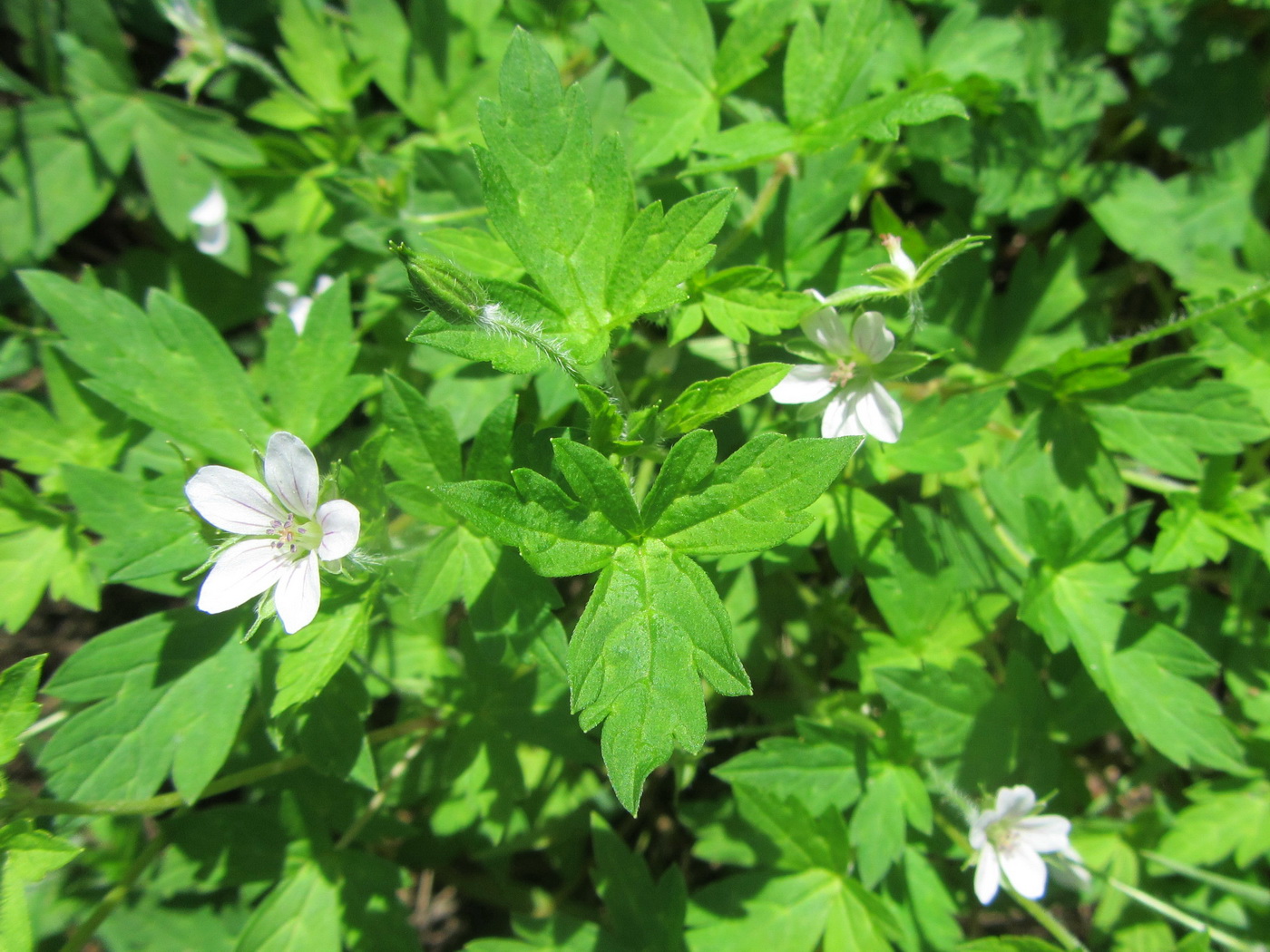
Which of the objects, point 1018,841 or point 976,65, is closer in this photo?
point 1018,841

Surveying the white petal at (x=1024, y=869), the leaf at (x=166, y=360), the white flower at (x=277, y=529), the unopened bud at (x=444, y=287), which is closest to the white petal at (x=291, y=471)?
the white flower at (x=277, y=529)

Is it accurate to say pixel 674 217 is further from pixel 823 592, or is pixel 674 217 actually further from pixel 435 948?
pixel 435 948

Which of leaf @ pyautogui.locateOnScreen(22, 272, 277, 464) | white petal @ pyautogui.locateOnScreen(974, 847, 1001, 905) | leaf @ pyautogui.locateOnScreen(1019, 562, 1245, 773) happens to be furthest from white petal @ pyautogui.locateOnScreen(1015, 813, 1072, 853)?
leaf @ pyautogui.locateOnScreen(22, 272, 277, 464)

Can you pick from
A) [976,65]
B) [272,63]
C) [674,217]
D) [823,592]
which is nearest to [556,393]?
[674,217]

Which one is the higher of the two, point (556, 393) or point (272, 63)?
point (272, 63)

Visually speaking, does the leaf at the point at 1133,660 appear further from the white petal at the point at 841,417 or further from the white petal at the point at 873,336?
the white petal at the point at 873,336

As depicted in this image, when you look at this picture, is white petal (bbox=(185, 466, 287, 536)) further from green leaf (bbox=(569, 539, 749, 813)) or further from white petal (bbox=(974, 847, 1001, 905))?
white petal (bbox=(974, 847, 1001, 905))
